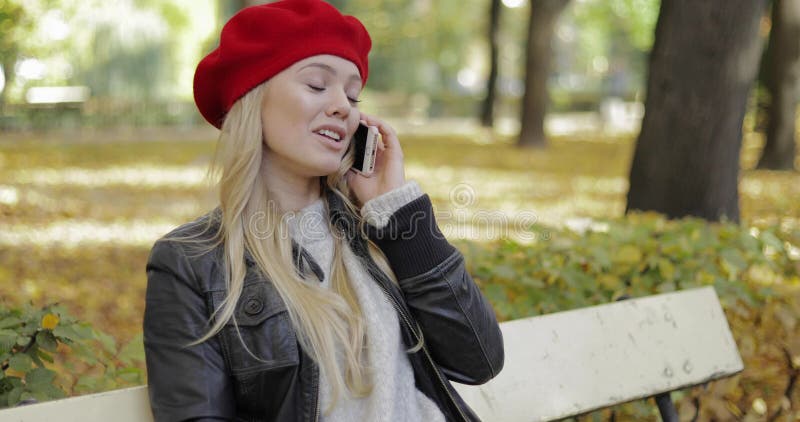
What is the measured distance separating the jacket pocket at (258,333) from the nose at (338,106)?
1.56 ft

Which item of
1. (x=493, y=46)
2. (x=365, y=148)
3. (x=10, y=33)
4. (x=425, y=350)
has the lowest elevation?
(x=493, y=46)

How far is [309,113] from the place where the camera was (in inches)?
90.0

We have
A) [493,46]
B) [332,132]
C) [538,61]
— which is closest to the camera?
[332,132]

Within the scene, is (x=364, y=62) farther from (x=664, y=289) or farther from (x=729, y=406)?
(x=729, y=406)

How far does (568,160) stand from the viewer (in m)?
18.2

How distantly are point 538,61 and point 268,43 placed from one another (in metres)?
18.1

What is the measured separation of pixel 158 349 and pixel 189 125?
25.7 m

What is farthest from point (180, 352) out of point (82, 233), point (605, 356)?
point (82, 233)

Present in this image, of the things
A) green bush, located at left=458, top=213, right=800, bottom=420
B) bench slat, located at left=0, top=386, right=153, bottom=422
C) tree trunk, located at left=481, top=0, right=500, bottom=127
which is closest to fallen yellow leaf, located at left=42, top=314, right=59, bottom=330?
bench slat, located at left=0, top=386, right=153, bottom=422

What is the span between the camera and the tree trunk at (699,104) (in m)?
6.49

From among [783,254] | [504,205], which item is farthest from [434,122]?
[783,254]

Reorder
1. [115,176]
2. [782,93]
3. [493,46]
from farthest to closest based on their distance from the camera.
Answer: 1. [493,46]
2. [782,93]
3. [115,176]

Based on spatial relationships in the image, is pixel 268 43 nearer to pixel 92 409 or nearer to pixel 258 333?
pixel 258 333

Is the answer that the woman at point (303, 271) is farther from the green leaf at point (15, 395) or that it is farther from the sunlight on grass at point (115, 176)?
the sunlight on grass at point (115, 176)
